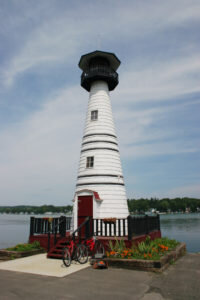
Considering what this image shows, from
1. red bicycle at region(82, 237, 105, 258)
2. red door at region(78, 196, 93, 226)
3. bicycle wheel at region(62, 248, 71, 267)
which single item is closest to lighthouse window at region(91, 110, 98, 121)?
red door at region(78, 196, 93, 226)

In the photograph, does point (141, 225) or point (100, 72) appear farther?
point (100, 72)

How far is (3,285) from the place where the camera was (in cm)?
687

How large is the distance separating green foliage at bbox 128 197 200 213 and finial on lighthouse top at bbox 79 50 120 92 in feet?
504

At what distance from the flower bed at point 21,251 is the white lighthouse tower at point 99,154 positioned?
9.02 feet

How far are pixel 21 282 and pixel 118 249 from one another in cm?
436

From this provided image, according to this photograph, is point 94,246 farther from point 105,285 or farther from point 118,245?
point 105,285

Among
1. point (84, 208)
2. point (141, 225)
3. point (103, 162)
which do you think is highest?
point (103, 162)

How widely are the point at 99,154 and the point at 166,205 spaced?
6587 inches

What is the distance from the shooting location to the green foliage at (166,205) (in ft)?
547

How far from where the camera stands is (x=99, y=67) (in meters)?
17.8

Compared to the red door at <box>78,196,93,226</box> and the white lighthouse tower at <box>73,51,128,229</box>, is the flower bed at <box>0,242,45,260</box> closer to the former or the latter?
the white lighthouse tower at <box>73,51,128,229</box>

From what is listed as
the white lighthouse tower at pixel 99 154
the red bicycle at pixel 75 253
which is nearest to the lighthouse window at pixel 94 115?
the white lighthouse tower at pixel 99 154

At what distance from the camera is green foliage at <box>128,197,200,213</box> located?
167 meters

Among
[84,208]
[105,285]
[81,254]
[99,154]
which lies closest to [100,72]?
[99,154]
